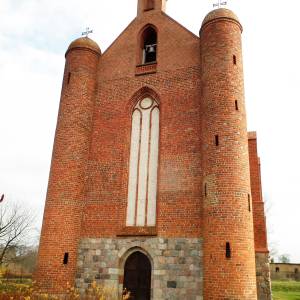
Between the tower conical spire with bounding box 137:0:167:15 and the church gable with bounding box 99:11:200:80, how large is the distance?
37cm

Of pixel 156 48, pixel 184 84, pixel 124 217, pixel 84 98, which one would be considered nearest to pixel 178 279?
pixel 124 217

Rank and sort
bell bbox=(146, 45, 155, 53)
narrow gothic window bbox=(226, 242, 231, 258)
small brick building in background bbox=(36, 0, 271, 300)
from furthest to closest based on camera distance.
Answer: bell bbox=(146, 45, 155, 53) < small brick building in background bbox=(36, 0, 271, 300) < narrow gothic window bbox=(226, 242, 231, 258)

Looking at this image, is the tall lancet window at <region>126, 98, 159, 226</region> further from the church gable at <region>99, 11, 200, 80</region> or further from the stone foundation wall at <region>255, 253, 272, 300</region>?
the stone foundation wall at <region>255, 253, 272, 300</region>

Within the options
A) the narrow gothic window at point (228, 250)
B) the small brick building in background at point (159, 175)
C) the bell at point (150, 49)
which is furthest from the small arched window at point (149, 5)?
the narrow gothic window at point (228, 250)

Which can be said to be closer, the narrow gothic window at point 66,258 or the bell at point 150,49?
the narrow gothic window at point 66,258

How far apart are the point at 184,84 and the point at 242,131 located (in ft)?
10.4

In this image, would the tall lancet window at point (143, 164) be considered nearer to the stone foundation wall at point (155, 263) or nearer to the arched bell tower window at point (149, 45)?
the stone foundation wall at point (155, 263)

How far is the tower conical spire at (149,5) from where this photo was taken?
17094mm

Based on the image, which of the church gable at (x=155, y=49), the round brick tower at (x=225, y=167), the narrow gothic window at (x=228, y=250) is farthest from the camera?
the church gable at (x=155, y=49)

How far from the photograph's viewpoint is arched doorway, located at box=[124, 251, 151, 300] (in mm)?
Result: 12094

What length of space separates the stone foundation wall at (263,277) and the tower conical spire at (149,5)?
1205 centimetres

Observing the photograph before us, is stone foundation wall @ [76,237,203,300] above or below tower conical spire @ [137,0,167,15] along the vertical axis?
below

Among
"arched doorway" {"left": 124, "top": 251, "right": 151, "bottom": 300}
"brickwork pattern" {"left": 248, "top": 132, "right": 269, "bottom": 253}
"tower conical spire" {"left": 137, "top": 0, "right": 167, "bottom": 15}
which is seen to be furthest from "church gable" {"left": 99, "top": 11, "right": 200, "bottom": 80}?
"arched doorway" {"left": 124, "top": 251, "right": 151, "bottom": 300}

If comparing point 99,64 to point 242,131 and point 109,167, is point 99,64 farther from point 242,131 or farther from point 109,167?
point 242,131
